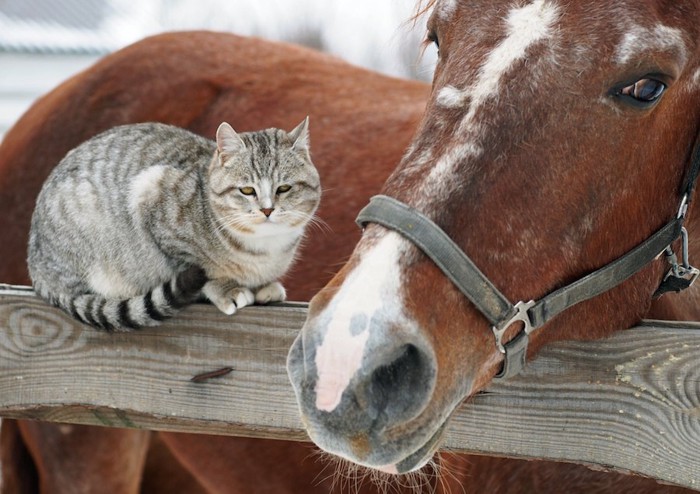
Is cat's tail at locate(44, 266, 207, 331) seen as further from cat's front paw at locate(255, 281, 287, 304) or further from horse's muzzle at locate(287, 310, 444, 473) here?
horse's muzzle at locate(287, 310, 444, 473)

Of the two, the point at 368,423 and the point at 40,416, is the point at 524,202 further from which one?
the point at 40,416

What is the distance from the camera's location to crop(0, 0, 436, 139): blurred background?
1466cm

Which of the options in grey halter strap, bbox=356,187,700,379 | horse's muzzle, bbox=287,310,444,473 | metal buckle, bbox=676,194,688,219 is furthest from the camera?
metal buckle, bbox=676,194,688,219

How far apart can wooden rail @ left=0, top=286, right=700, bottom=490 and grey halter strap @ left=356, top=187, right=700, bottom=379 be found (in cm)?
15

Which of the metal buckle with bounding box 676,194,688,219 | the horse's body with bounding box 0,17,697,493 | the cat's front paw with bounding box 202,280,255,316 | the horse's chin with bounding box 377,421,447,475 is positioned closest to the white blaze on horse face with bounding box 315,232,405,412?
the horse's chin with bounding box 377,421,447,475

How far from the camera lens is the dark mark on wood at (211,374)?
216 cm

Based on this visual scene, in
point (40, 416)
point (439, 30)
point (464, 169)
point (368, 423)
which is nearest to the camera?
point (368, 423)

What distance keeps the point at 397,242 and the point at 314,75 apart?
7.77 ft

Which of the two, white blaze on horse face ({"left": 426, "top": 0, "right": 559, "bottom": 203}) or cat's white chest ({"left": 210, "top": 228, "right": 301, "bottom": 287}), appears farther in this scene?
cat's white chest ({"left": 210, "top": 228, "right": 301, "bottom": 287})

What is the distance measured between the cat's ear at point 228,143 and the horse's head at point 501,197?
0.50 meters

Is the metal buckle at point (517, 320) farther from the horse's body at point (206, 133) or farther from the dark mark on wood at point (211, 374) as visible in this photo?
the horse's body at point (206, 133)

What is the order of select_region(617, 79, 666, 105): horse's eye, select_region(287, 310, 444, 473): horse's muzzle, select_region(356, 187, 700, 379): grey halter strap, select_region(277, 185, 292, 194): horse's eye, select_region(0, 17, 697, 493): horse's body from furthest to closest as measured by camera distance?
select_region(0, 17, 697, 493): horse's body
select_region(277, 185, 292, 194): horse's eye
select_region(617, 79, 666, 105): horse's eye
select_region(356, 187, 700, 379): grey halter strap
select_region(287, 310, 444, 473): horse's muzzle

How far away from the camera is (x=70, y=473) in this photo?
3.74 metres

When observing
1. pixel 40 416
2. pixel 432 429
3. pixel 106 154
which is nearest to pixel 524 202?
pixel 432 429
